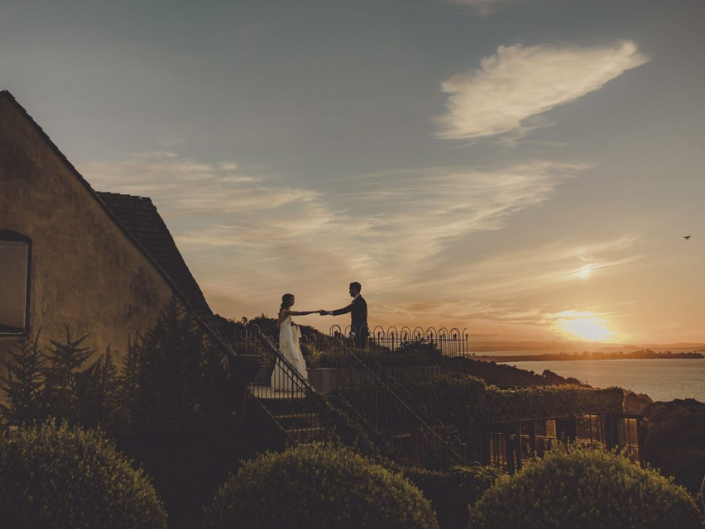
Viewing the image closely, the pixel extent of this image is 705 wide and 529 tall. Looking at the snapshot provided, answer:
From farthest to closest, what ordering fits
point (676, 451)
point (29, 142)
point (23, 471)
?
point (676, 451) < point (29, 142) < point (23, 471)

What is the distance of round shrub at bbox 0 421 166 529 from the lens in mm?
7855

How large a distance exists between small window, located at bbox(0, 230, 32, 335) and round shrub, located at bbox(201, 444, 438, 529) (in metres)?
6.22

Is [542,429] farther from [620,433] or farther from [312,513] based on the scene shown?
[312,513]

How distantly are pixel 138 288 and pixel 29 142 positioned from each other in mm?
3495

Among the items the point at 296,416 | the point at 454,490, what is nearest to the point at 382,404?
the point at 296,416

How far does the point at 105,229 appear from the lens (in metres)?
13.8

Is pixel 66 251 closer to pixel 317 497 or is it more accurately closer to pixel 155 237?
pixel 155 237

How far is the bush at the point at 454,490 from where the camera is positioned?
38.7 ft

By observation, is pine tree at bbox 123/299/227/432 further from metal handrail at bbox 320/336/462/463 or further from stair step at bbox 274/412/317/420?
metal handrail at bbox 320/336/462/463

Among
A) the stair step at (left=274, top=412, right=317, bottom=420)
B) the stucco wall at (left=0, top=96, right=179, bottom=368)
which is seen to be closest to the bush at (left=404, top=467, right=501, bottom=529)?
the stair step at (left=274, top=412, right=317, bottom=420)

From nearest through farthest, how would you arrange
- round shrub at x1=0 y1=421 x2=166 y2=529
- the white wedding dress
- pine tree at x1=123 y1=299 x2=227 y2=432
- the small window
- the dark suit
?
round shrub at x1=0 y1=421 x2=166 y2=529, the small window, pine tree at x1=123 y1=299 x2=227 y2=432, the white wedding dress, the dark suit

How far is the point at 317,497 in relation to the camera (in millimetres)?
8484

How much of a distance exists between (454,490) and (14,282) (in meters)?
9.01

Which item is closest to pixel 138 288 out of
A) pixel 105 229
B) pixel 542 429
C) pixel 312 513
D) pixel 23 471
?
pixel 105 229
